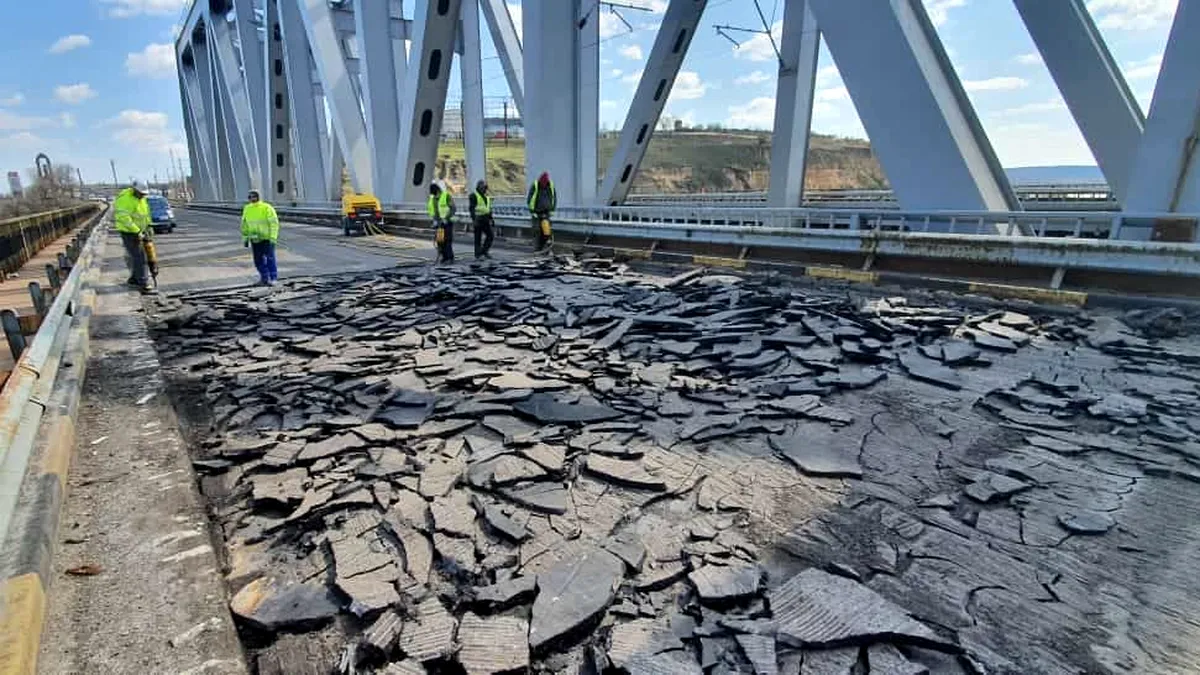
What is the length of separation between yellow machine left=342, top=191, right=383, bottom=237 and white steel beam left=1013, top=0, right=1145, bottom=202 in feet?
65.7

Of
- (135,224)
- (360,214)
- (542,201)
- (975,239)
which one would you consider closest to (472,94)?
(360,214)

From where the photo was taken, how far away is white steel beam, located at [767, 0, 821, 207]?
15156mm

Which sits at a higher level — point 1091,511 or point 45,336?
point 45,336

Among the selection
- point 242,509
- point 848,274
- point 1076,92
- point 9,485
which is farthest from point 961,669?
point 1076,92

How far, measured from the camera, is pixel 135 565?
2.33 meters

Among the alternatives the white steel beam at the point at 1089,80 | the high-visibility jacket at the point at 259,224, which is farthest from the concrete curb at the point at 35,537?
the white steel beam at the point at 1089,80

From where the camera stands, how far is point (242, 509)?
9.25 feet

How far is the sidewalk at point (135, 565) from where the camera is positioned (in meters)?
1.87

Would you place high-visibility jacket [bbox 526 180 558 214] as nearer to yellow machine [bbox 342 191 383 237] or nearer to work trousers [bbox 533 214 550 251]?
work trousers [bbox 533 214 550 251]

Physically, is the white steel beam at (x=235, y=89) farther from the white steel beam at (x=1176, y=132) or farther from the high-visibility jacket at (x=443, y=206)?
the white steel beam at (x=1176, y=132)

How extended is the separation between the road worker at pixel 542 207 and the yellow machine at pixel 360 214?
35.6ft

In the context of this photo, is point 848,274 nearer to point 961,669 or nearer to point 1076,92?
point 1076,92

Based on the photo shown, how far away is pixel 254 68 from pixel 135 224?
35.3 m

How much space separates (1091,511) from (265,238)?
10847mm
